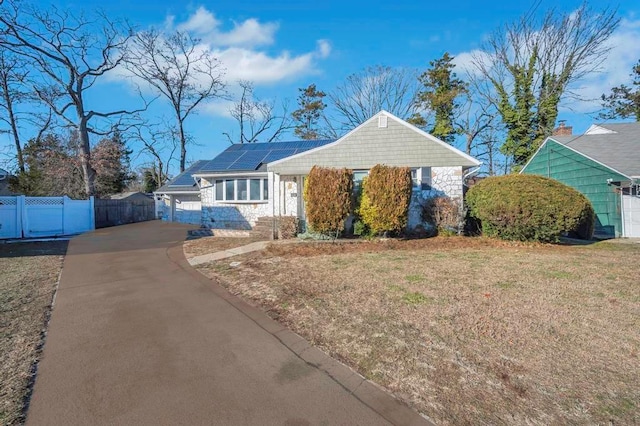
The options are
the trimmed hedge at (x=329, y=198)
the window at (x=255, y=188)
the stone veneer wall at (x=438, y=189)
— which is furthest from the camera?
the window at (x=255, y=188)

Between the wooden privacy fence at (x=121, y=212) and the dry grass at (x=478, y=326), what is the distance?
1728 centimetres

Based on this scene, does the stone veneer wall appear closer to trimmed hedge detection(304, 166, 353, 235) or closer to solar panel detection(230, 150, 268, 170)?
trimmed hedge detection(304, 166, 353, 235)

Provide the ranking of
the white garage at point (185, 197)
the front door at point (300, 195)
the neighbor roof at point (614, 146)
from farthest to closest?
the white garage at point (185, 197), the front door at point (300, 195), the neighbor roof at point (614, 146)

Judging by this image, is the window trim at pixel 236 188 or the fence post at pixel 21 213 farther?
the window trim at pixel 236 188

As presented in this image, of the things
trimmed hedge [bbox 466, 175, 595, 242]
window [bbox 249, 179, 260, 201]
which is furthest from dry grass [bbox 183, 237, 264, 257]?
trimmed hedge [bbox 466, 175, 595, 242]

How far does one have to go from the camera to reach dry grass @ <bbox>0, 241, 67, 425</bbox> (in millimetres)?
2783

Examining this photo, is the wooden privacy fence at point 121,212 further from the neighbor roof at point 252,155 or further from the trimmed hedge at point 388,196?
the trimmed hedge at point 388,196

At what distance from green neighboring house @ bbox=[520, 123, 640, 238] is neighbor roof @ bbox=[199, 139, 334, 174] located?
1185 cm

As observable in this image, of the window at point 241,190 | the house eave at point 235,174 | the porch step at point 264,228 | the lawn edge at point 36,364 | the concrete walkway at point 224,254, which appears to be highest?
the house eave at point 235,174

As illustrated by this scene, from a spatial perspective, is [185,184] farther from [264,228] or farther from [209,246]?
[209,246]

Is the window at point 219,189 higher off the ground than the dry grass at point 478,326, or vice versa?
the window at point 219,189

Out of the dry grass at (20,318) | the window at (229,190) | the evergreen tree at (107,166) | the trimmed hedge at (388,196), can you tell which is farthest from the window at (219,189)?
the evergreen tree at (107,166)

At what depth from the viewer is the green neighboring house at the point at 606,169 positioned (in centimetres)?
1321

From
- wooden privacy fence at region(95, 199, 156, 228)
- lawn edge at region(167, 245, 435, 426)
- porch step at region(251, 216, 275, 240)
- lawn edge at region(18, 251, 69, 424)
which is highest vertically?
wooden privacy fence at region(95, 199, 156, 228)
